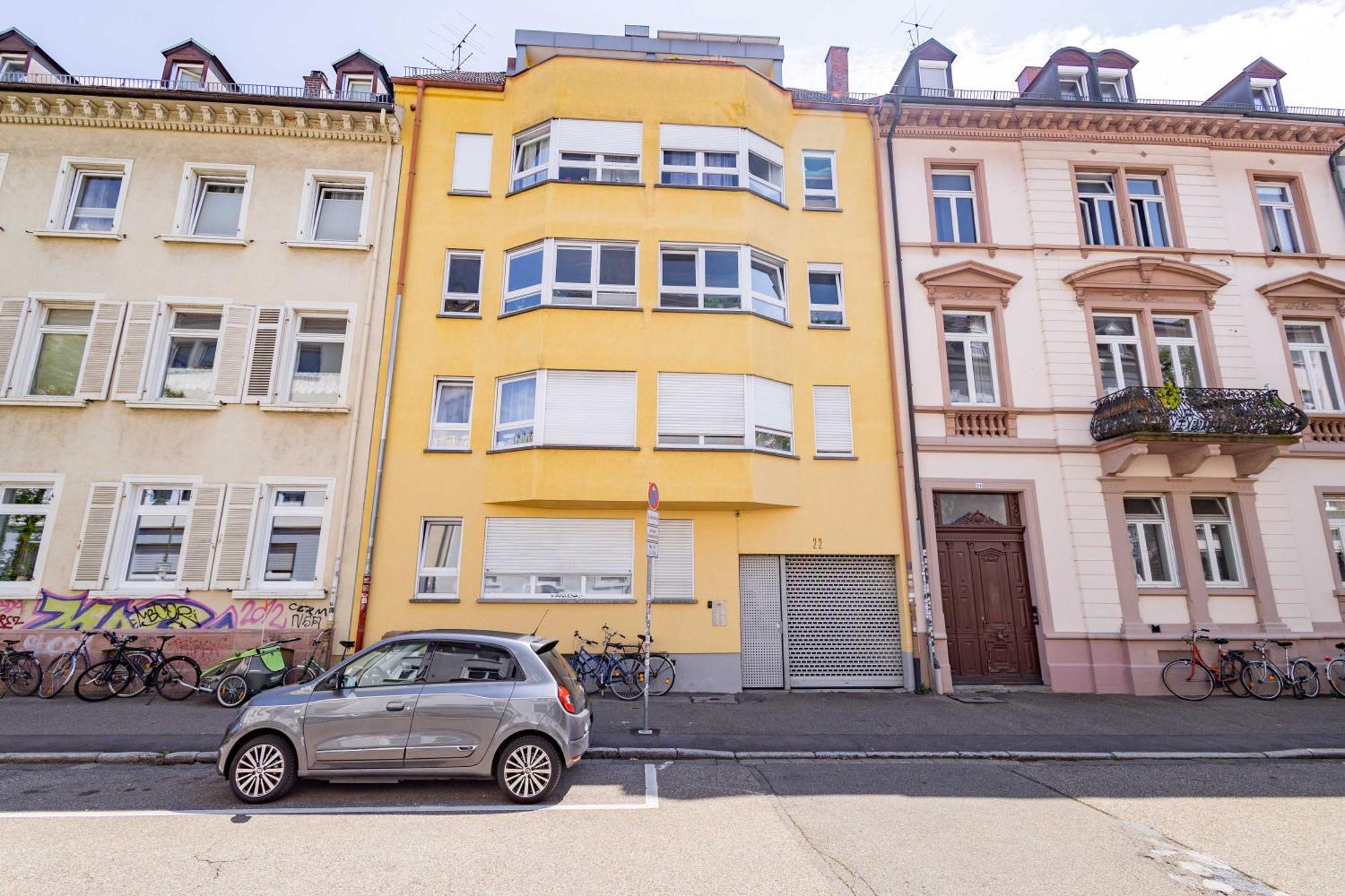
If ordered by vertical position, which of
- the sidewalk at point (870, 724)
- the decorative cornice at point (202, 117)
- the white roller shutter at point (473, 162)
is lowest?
the sidewalk at point (870, 724)

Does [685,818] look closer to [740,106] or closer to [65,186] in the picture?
[740,106]

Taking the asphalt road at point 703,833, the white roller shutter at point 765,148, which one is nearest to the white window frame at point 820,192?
the white roller shutter at point 765,148

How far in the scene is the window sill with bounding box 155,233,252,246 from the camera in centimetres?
1329

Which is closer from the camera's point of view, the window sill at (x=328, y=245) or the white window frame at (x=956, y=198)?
the window sill at (x=328, y=245)

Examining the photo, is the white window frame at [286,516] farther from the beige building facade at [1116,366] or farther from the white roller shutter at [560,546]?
the beige building facade at [1116,366]

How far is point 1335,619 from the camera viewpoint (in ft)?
41.0

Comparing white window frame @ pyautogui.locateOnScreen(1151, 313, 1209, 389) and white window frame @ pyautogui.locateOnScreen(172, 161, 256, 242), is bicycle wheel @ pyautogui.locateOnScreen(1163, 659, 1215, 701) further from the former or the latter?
white window frame @ pyautogui.locateOnScreen(172, 161, 256, 242)

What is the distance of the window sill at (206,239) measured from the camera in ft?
43.6

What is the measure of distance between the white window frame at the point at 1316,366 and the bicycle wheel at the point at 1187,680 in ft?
22.2

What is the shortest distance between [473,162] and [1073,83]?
49.6ft

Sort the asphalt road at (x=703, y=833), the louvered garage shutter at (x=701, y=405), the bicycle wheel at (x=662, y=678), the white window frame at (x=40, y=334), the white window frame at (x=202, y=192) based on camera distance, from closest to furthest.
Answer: the asphalt road at (x=703, y=833), the bicycle wheel at (x=662, y=678), the louvered garage shutter at (x=701, y=405), the white window frame at (x=40, y=334), the white window frame at (x=202, y=192)

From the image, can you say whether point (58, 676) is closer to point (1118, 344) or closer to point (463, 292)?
point (463, 292)

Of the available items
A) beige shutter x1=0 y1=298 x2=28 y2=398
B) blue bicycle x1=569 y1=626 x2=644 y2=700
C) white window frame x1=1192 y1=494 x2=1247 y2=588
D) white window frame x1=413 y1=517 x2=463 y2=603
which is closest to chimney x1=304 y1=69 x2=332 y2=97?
beige shutter x1=0 y1=298 x2=28 y2=398

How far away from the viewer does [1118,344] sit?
14.0 meters
